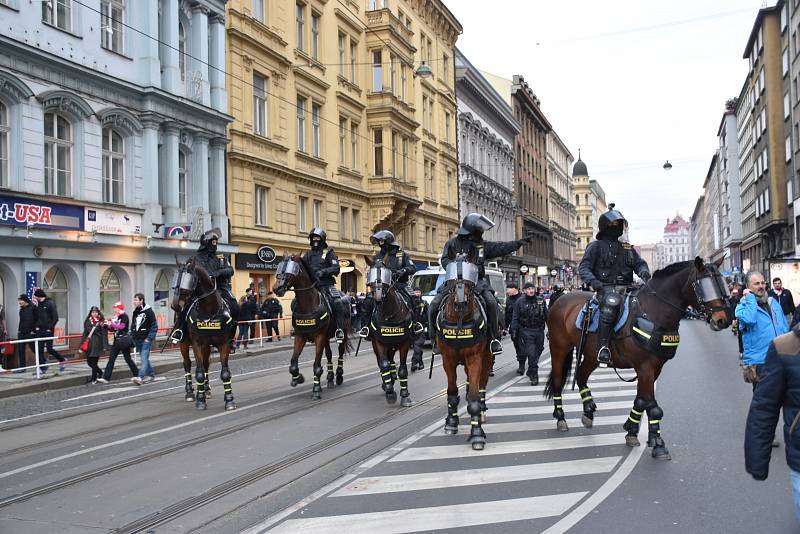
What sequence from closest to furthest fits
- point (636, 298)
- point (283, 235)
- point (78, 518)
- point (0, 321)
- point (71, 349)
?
point (78, 518), point (636, 298), point (0, 321), point (71, 349), point (283, 235)

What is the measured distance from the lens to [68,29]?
21562mm

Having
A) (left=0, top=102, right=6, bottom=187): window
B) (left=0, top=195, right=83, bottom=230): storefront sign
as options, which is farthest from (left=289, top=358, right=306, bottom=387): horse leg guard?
(left=0, top=102, right=6, bottom=187): window

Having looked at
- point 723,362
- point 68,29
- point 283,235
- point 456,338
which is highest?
point 68,29

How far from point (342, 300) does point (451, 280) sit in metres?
5.14

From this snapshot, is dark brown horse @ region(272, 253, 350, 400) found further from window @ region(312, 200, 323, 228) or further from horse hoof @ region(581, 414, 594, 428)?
window @ region(312, 200, 323, 228)

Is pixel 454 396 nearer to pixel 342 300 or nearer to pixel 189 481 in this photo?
pixel 189 481

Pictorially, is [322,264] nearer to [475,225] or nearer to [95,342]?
[475,225]

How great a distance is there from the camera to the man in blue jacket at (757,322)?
8.63 metres

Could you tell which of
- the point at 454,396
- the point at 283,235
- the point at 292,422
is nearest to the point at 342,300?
the point at 292,422

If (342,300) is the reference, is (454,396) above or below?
below

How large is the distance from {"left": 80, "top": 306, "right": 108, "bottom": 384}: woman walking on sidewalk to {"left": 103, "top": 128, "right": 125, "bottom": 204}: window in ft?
23.9

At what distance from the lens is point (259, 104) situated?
30859 millimetres

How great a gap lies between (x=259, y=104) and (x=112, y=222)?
399 inches

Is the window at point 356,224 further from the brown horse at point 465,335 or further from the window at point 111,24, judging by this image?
the brown horse at point 465,335
